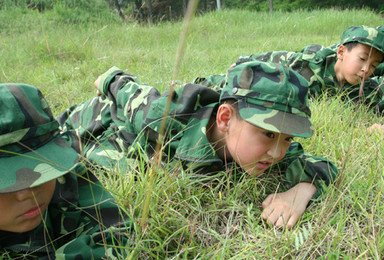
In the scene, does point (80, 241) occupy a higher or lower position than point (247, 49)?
higher

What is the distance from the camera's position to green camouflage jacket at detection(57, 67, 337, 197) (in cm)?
152

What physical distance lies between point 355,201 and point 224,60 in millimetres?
3207

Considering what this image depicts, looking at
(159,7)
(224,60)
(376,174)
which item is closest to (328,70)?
(224,60)

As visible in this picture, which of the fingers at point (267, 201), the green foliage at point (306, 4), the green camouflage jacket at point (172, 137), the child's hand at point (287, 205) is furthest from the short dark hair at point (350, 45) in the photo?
the green foliage at point (306, 4)

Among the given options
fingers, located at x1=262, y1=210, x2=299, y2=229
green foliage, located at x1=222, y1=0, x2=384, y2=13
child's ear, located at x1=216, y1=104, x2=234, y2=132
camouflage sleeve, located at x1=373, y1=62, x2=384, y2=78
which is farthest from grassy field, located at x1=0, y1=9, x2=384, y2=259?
green foliage, located at x1=222, y1=0, x2=384, y2=13

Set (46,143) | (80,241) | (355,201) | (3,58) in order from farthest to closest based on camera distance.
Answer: (3,58) < (355,201) < (80,241) < (46,143)

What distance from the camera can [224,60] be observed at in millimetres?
4273

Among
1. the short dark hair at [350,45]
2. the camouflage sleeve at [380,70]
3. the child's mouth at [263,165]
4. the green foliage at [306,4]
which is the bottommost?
the green foliage at [306,4]

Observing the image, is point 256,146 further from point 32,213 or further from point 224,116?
point 32,213

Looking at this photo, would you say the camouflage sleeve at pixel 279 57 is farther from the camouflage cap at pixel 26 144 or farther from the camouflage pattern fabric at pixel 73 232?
the camouflage cap at pixel 26 144

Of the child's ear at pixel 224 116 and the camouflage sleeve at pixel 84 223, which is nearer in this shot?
the camouflage sleeve at pixel 84 223

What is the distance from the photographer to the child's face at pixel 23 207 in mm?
918

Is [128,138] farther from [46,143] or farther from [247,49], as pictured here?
[247,49]

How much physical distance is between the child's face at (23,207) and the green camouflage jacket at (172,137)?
38cm
